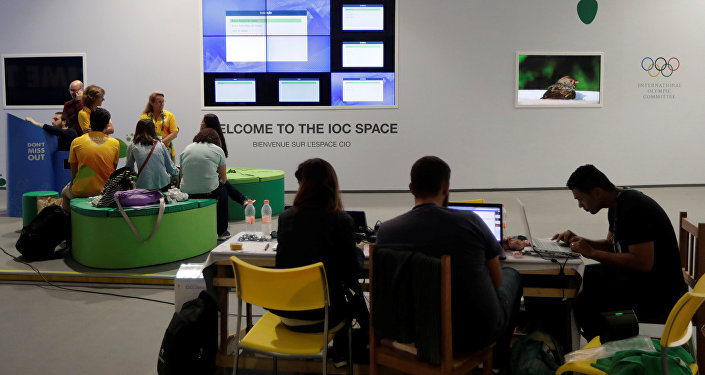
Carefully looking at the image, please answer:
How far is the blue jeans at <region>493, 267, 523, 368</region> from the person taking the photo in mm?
2910

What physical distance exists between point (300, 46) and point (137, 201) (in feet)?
16.5

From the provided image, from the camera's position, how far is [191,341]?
127 inches

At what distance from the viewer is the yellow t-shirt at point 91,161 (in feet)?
19.0

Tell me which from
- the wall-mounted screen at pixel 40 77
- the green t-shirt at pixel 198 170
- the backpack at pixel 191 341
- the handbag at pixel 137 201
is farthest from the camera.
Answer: the wall-mounted screen at pixel 40 77

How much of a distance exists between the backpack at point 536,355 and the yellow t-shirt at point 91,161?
164 inches

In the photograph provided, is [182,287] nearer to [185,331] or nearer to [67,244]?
[185,331]

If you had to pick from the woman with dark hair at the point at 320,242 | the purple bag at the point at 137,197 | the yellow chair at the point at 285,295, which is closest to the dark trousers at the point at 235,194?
the purple bag at the point at 137,197

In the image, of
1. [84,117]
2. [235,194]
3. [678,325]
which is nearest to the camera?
[678,325]

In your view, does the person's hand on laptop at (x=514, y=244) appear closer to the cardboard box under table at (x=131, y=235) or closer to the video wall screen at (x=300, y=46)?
the cardboard box under table at (x=131, y=235)

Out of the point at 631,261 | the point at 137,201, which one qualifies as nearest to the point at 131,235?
the point at 137,201

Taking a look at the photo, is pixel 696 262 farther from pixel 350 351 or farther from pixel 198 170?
pixel 198 170

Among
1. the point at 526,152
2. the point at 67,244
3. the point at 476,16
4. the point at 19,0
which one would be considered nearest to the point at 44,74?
the point at 19,0

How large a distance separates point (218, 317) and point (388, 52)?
6.91 meters

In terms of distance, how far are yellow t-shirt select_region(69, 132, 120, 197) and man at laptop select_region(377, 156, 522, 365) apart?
12.9ft
